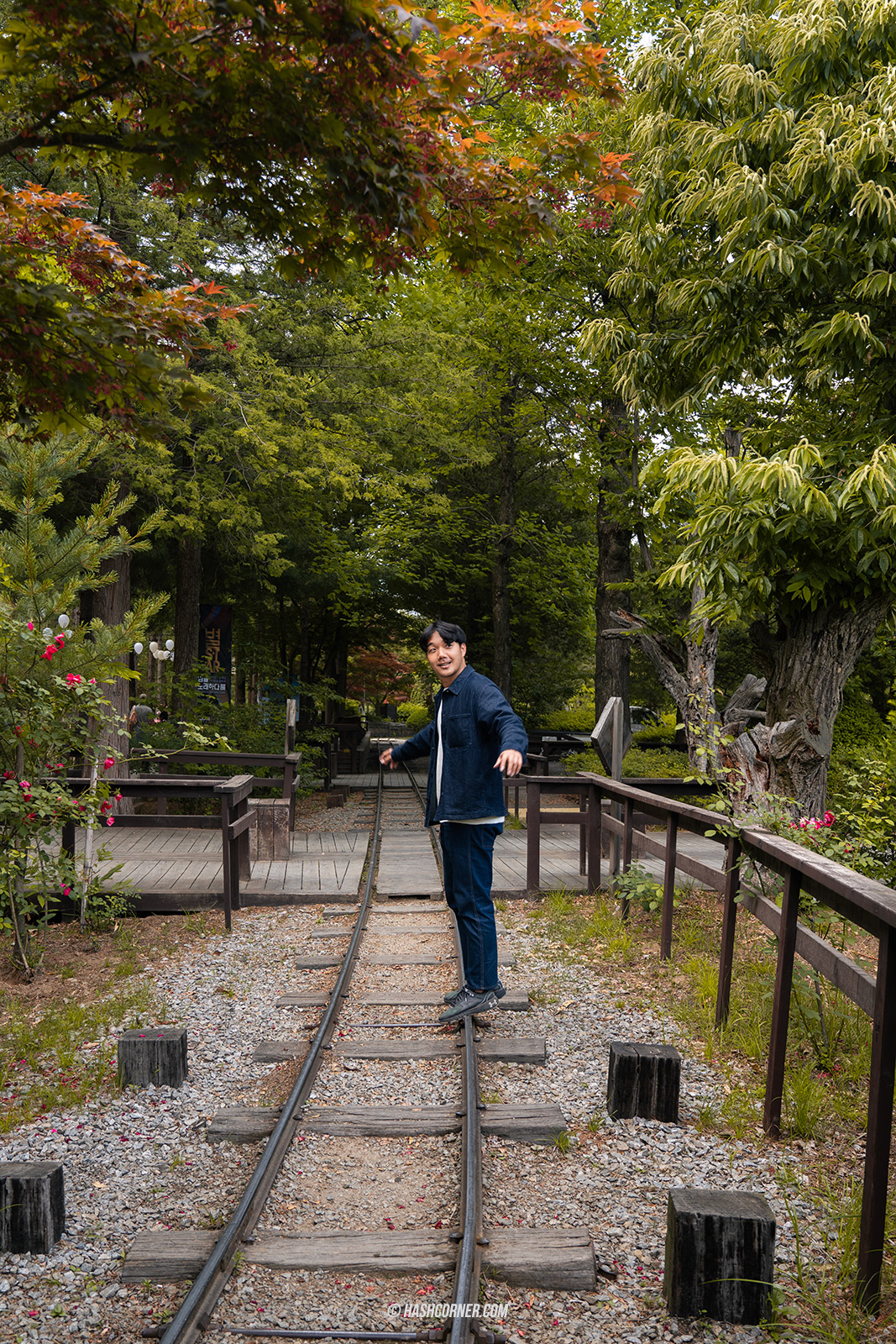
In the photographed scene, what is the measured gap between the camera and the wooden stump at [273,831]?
34.2ft

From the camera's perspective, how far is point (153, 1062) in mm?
4461

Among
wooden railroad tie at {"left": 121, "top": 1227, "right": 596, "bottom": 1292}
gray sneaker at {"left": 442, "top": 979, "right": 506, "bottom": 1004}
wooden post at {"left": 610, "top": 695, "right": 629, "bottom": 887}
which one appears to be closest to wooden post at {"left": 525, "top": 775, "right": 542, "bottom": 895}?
wooden post at {"left": 610, "top": 695, "right": 629, "bottom": 887}

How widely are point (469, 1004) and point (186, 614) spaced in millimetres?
10950

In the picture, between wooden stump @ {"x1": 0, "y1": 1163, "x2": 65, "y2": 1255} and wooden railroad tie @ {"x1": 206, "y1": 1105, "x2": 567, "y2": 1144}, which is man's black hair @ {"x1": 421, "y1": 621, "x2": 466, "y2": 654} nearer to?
wooden railroad tie @ {"x1": 206, "y1": 1105, "x2": 567, "y2": 1144}

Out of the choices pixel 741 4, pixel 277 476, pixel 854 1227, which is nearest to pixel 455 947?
pixel 854 1227

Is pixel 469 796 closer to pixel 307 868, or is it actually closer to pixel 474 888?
pixel 474 888

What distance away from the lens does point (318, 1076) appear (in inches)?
180

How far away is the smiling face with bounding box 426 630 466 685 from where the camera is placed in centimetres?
517

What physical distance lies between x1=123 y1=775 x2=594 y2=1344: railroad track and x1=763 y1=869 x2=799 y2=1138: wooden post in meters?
0.86

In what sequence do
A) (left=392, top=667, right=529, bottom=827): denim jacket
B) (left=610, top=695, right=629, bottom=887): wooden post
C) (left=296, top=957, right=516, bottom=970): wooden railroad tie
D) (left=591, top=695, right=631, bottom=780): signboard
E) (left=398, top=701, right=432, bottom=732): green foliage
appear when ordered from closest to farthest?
(left=392, top=667, right=529, bottom=827): denim jacket → (left=296, top=957, right=516, bottom=970): wooden railroad tie → (left=610, top=695, right=629, bottom=887): wooden post → (left=591, top=695, right=631, bottom=780): signboard → (left=398, top=701, right=432, bottom=732): green foliage

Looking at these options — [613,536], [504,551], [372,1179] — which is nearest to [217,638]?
[504,551]

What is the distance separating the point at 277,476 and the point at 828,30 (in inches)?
344

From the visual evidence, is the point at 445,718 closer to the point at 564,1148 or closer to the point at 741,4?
the point at 564,1148

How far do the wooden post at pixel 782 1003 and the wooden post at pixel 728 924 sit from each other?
2.55ft
